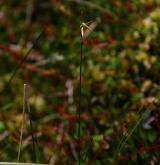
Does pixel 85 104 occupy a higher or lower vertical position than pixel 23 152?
higher

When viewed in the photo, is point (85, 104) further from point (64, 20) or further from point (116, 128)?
point (64, 20)

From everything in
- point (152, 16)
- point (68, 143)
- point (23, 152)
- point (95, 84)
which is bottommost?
point (23, 152)

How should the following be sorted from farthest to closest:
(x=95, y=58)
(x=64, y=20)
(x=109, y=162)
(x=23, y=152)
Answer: (x=64, y=20), (x=95, y=58), (x=23, y=152), (x=109, y=162)

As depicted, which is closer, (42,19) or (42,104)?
(42,104)

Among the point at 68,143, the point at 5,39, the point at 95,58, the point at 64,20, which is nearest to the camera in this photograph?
the point at 68,143

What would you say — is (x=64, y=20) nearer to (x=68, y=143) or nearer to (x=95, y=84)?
(x=95, y=84)

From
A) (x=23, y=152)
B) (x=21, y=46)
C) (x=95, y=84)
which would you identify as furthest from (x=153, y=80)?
(x=21, y=46)
